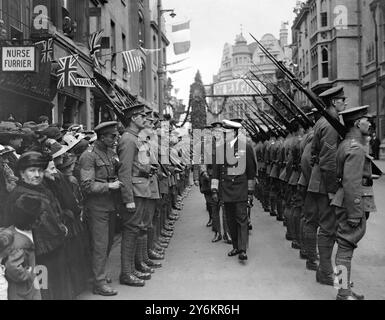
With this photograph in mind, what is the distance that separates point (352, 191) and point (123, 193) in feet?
8.36

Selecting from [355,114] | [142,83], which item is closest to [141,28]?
[142,83]

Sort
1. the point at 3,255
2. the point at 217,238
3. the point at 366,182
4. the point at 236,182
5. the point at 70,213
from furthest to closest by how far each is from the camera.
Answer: the point at 217,238
the point at 236,182
the point at 70,213
the point at 366,182
the point at 3,255

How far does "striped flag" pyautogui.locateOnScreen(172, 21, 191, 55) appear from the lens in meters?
17.3

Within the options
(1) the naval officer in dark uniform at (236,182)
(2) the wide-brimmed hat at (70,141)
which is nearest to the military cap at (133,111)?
(2) the wide-brimmed hat at (70,141)

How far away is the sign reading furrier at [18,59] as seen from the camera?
816cm

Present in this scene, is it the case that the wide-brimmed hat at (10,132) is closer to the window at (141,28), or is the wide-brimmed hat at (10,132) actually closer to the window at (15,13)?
the window at (15,13)

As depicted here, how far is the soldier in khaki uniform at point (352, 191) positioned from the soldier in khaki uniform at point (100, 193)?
2452 mm

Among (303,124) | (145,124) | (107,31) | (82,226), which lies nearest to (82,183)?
(82,226)

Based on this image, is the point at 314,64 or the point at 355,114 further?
the point at 314,64

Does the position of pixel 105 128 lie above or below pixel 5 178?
above

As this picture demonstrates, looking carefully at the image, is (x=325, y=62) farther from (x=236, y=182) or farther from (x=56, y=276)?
(x=56, y=276)

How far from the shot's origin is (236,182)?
695 cm

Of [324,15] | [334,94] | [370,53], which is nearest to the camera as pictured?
[334,94]

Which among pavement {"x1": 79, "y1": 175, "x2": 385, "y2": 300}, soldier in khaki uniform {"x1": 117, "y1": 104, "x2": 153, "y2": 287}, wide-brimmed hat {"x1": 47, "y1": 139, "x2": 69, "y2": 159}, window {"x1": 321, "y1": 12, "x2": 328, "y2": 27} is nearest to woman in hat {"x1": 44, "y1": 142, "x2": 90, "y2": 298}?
wide-brimmed hat {"x1": 47, "y1": 139, "x2": 69, "y2": 159}
